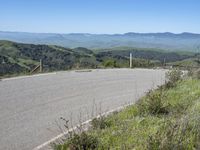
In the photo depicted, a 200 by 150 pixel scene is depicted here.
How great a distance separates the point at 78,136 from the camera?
634 cm

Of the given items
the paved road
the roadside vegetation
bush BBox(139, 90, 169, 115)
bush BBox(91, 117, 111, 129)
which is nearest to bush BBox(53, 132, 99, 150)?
the roadside vegetation

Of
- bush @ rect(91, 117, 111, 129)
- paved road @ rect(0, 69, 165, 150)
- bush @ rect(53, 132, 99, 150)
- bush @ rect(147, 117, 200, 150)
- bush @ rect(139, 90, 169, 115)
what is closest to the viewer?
bush @ rect(147, 117, 200, 150)

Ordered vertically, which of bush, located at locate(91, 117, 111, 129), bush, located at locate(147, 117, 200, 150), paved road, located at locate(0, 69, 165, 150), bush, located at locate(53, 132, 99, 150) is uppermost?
bush, located at locate(147, 117, 200, 150)

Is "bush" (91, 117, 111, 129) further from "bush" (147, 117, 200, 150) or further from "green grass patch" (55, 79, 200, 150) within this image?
"bush" (147, 117, 200, 150)

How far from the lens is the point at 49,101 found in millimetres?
12094

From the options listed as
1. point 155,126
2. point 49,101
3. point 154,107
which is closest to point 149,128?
point 155,126

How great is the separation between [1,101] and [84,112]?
304 cm

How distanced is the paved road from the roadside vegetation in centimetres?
81

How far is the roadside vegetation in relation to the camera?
5.65 metres

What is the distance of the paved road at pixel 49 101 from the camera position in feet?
26.4

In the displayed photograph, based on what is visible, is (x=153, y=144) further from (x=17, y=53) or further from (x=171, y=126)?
(x=17, y=53)

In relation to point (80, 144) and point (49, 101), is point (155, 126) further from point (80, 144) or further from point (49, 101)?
point (49, 101)

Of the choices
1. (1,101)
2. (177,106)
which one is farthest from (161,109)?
(1,101)

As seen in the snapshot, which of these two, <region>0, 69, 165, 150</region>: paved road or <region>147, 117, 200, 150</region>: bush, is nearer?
<region>147, 117, 200, 150</region>: bush
